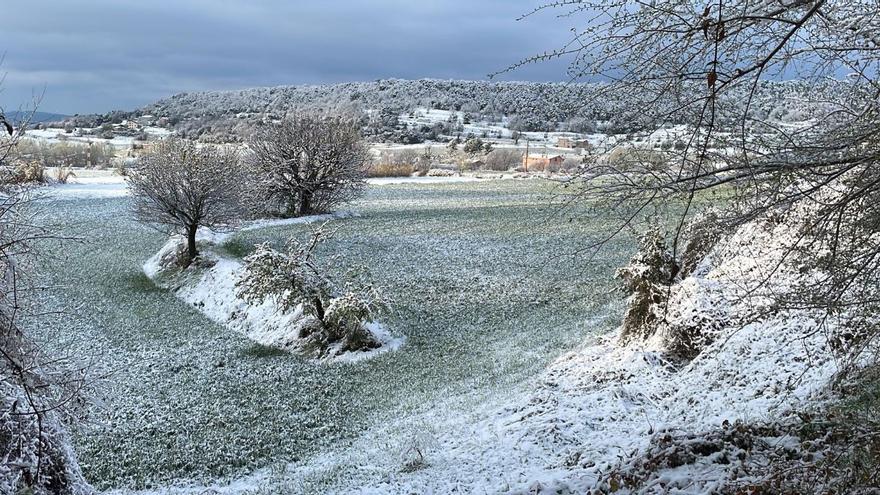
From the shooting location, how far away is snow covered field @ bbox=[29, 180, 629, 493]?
9.76 metres

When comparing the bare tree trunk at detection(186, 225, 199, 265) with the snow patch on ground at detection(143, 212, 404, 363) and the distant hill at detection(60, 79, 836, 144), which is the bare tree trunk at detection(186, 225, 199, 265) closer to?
the snow patch on ground at detection(143, 212, 404, 363)

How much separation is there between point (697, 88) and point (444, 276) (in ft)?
51.1

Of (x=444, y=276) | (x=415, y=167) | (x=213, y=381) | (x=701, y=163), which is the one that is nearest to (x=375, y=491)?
(x=701, y=163)

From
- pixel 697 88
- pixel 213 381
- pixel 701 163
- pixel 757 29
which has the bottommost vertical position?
pixel 213 381

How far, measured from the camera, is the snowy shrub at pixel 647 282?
11148mm

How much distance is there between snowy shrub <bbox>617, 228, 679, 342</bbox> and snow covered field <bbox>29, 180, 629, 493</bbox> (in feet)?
5.63

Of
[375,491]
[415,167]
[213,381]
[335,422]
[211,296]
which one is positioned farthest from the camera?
[415,167]

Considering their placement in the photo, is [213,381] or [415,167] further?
[415,167]

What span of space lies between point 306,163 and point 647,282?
917 inches

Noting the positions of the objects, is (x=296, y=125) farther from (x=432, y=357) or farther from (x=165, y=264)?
(x=432, y=357)

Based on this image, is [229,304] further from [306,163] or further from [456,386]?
[306,163]

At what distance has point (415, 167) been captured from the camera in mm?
Result: 58625

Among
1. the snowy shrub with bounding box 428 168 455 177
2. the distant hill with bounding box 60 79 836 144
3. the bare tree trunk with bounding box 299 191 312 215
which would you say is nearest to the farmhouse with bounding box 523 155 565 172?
the distant hill with bounding box 60 79 836 144

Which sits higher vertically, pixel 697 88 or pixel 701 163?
pixel 697 88
